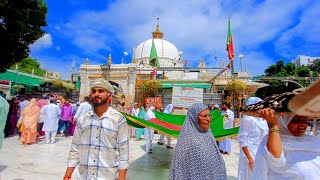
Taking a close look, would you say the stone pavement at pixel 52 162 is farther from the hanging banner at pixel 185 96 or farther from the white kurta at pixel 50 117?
the hanging banner at pixel 185 96

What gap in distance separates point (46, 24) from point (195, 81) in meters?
12.3

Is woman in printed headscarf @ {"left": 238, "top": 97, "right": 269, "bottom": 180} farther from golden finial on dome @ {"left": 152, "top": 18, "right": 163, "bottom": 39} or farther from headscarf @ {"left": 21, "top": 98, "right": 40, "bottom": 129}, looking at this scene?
golden finial on dome @ {"left": 152, "top": 18, "right": 163, "bottom": 39}

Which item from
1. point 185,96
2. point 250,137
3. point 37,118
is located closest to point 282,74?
point 185,96

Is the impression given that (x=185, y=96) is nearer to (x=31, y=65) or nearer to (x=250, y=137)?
(x=250, y=137)

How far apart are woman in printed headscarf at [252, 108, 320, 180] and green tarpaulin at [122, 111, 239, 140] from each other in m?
3.02

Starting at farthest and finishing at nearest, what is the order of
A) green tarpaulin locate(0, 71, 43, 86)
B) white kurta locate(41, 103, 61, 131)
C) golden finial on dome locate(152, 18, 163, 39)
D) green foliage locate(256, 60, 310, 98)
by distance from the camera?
golden finial on dome locate(152, 18, 163, 39) < green foliage locate(256, 60, 310, 98) < green tarpaulin locate(0, 71, 43, 86) < white kurta locate(41, 103, 61, 131)

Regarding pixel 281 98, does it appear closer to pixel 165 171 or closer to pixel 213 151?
pixel 213 151

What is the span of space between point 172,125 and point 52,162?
3.01 metres

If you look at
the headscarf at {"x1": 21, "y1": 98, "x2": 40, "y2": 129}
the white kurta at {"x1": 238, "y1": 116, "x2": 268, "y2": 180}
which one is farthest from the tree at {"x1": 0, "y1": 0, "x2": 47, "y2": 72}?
the white kurta at {"x1": 238, "y1": 116, "x2": 268, "y2": 180}

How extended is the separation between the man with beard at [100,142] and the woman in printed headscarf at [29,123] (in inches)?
242

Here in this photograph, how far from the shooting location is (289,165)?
164 cm

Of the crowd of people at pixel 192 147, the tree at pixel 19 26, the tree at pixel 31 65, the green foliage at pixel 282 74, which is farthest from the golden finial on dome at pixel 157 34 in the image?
the crowd of people at pixel 192 147

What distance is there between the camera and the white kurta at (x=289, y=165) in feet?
5.27

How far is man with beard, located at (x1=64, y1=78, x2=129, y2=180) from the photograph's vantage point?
2.07 meters
